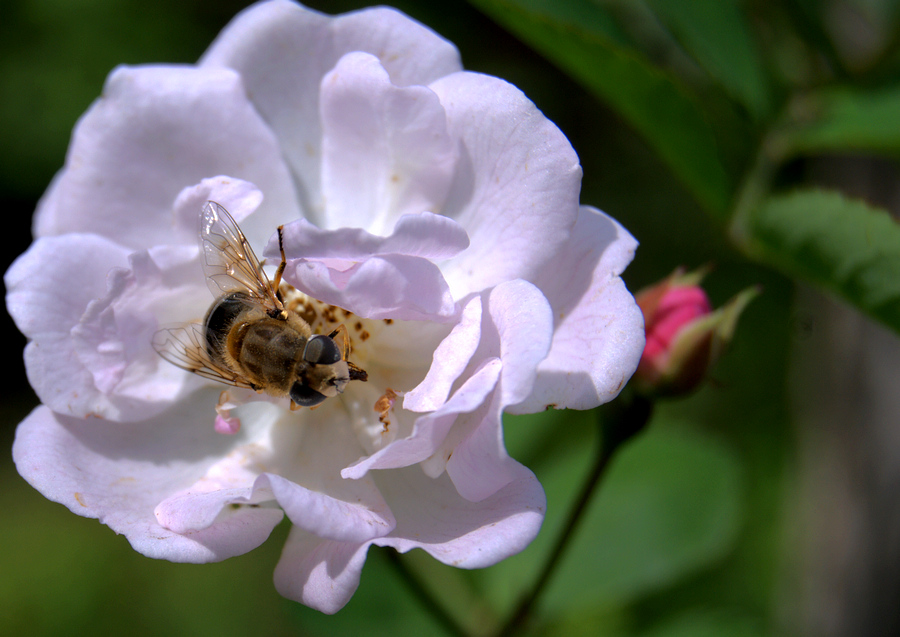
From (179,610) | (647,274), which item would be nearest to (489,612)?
(179,610)

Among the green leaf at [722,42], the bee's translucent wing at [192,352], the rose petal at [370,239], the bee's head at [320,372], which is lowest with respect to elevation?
the bee's translucent wing at [192,352]

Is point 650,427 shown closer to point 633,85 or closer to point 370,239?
point 633,85

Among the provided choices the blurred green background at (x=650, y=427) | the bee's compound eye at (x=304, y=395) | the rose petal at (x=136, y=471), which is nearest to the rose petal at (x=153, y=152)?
the rose petal at (x=136, y=471)

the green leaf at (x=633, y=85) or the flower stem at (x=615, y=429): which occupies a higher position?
the green leaf at (x=633, y=85)

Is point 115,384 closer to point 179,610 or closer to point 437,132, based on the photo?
point 437,132

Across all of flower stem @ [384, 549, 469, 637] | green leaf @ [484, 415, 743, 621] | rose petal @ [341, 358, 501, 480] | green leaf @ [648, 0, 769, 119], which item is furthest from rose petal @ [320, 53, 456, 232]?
green leaf @ [484, 415, 743, 621]

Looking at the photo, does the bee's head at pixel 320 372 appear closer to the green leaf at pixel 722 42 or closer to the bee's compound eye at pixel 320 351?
the bee's compound eye at pixel 320 351

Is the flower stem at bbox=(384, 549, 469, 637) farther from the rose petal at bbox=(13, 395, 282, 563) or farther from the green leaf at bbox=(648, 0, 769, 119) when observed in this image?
the green leaf at bbox=(648, 0, 769, 119)

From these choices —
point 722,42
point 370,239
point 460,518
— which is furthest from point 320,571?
point 722,42
